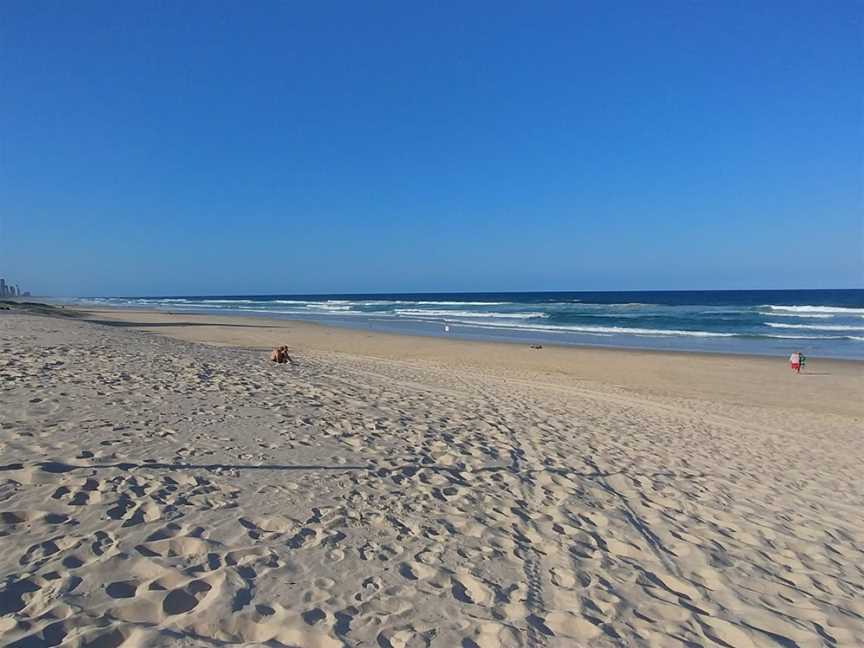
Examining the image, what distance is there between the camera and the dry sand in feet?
9.83

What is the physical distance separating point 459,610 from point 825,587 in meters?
2.74

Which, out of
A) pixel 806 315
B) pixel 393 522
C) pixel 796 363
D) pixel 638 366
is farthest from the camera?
pixel 806 315

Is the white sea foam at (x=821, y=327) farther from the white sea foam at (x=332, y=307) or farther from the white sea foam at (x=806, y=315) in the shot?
the white sea foam at (x=332, y=307)

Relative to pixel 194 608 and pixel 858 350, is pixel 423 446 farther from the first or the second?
pixel 858 350

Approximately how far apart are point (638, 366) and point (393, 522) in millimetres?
16625

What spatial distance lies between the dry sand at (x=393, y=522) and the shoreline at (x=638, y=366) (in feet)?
17.4

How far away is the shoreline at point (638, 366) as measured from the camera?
14.2 meters

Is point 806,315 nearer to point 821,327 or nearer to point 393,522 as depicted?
point 821,327

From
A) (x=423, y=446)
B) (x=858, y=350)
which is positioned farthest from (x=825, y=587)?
(x=858, y=350)

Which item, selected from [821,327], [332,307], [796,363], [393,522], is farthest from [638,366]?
[332,307]

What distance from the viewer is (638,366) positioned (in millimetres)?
19172

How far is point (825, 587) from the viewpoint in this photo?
3.96m

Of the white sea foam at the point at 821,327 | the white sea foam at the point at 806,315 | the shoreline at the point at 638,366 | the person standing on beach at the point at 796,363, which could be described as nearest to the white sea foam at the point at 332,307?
the shoreline at the point at 638,366

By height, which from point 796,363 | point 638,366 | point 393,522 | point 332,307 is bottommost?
point 638,366
